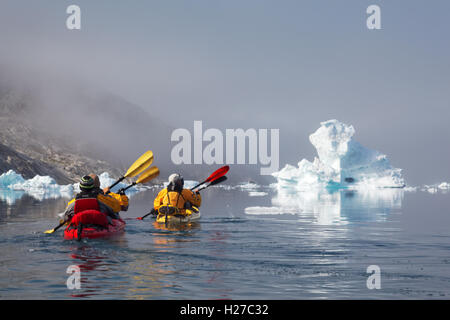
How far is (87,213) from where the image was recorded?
14.8m

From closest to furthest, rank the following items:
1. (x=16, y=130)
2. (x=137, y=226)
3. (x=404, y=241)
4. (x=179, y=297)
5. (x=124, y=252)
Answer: (x=179, y=297), (x=124, y=252), (x=404, y=241), (x=137, y=226), (x=16, y=130)

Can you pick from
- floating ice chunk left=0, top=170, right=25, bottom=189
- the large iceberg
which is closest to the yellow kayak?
floating ice chunk left=0, top=170, right=25, bottom=189

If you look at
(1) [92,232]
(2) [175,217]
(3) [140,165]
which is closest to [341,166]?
(3) [140,165]

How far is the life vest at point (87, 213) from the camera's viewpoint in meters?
14.7

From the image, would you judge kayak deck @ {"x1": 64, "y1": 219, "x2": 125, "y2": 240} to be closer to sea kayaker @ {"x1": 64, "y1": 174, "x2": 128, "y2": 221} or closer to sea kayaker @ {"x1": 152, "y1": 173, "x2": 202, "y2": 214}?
sea kayaker @ {"x1": 64, "y1": 174, "x2": 128, "y2": 221}

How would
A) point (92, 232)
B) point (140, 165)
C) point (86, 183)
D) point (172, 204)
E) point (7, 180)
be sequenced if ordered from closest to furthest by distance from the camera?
point (86, 183) < point (92, 232) < point (172, 204) < point (140, 165) < point (7, 180)

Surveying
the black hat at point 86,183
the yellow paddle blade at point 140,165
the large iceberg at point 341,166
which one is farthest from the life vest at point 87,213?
the large iceberg at point 341,166

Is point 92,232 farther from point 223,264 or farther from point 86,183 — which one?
point 223,264

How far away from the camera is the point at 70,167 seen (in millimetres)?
152500

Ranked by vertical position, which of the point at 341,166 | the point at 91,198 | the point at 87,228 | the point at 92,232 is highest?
the point at 341,166

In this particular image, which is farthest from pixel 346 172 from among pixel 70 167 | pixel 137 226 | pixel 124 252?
pixel 70 167

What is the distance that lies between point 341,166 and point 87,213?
258ft
